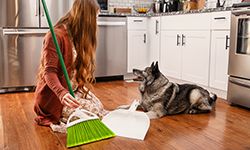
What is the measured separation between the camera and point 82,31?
1915 millimetres

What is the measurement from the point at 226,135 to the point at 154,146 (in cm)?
59

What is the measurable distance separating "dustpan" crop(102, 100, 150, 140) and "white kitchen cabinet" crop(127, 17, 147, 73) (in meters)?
2.17

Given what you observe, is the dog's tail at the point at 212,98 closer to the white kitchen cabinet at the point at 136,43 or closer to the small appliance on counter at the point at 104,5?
the white kitchen cabinet at the point at 136,43

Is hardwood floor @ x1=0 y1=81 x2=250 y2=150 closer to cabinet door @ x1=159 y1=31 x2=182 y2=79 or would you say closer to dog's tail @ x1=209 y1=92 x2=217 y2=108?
dog's tail @ x1=209 y1=92 x2=217 y2=108

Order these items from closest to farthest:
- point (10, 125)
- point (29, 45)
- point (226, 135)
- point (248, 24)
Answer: point (226, 135) < point (10, 125) < point (248, 24) < point (29, 45)

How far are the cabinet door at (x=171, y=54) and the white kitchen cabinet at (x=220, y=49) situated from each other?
626mm

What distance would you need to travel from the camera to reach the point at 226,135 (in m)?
1.96

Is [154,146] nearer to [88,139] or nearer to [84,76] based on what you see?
[88,139]

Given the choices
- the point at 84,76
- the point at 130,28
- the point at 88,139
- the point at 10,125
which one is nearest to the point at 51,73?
the point at 84,76

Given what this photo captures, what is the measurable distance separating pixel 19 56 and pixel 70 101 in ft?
6.75

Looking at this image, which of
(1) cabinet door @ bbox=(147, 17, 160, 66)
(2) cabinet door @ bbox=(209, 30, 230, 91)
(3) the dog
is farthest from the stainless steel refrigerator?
(2) cabinet door @ bbox=(209, 30, 230, 91)

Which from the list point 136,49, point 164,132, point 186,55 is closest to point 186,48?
point 186,55

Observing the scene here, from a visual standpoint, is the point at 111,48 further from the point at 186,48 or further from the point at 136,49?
the point at 186,48

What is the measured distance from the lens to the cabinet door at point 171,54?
3.65 meters
